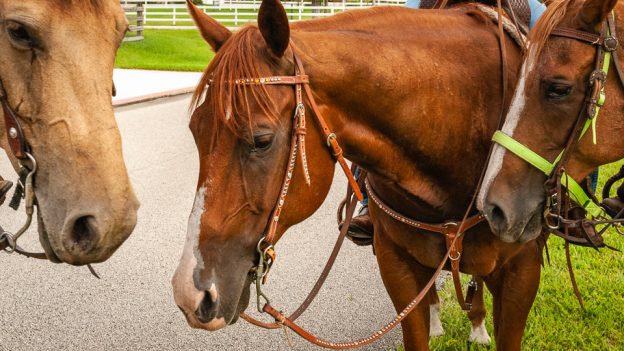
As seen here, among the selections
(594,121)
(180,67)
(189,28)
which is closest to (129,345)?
(594,121)

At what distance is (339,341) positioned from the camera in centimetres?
449

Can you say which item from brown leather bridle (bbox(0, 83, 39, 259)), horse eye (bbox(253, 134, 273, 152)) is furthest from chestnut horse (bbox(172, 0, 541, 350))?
brown leather bridle (bbox(0, 83, 39, 259))

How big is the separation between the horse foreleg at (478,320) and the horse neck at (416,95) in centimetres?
157

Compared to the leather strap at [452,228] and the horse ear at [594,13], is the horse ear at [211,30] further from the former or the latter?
the horse ear at [594,13]

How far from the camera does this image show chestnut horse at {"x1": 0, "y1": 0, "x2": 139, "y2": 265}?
7.14 ft

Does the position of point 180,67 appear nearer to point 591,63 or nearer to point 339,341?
point 339,341

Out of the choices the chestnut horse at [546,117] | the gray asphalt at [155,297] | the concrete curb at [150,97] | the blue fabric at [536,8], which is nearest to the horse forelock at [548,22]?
the chestnut horse at [546,117]

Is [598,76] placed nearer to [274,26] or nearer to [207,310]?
[274,26]

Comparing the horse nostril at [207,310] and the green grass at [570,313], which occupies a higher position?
the horse nostril at [207,310]

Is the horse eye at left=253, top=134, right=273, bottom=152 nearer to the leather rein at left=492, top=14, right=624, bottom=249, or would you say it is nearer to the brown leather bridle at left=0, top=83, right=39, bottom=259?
the brown leather bridle at left=0, top=83, right=39, bottom=259

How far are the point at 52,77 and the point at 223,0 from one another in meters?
43.9

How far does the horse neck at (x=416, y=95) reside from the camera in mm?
2557

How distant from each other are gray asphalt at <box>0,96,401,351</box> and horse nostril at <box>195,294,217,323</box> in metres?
2.14

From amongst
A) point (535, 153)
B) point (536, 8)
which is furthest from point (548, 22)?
point (536, 8)
